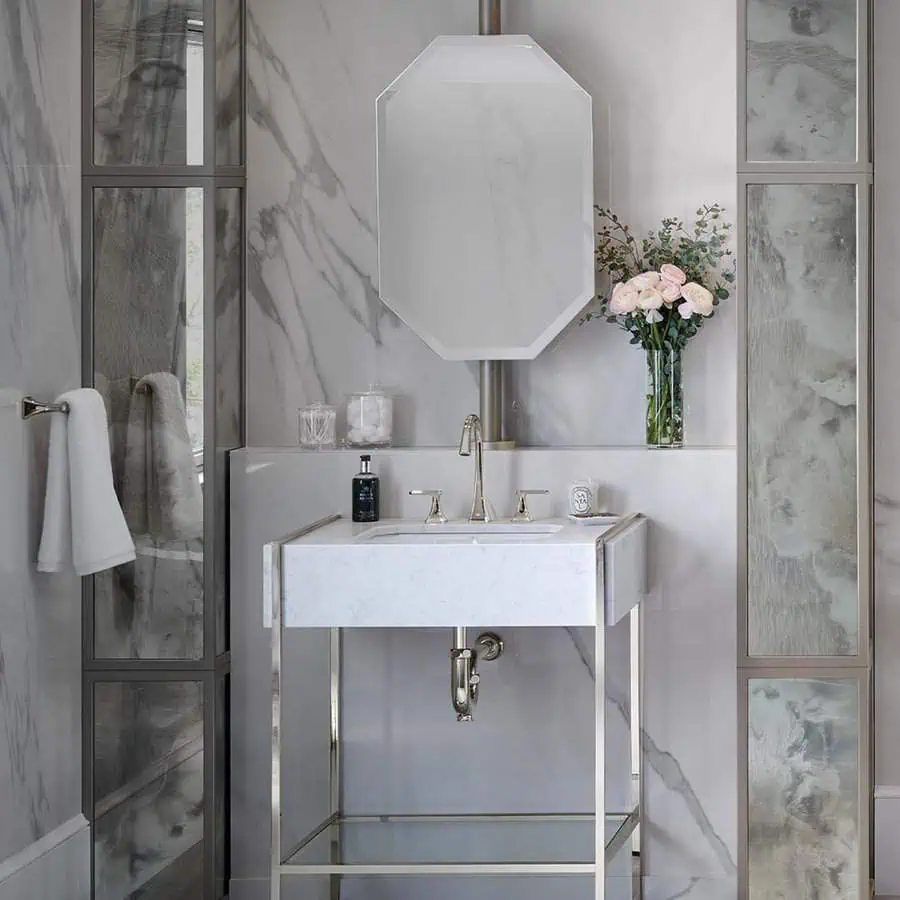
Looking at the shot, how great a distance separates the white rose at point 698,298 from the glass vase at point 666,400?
13 cm

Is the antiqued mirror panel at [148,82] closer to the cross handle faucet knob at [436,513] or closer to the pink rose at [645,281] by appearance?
the cross handle faucet knob at [436,513]

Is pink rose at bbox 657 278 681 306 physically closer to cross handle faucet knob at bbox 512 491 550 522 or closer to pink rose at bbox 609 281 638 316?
pink rose at bbox 609 281 638 316

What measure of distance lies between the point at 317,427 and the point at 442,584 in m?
0.71

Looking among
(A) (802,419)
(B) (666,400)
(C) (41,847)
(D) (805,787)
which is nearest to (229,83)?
(B) (666,400)

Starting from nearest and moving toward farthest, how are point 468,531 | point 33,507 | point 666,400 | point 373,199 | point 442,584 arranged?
point 442,584
point 33,507
point 468,531
point 666,400
point 373,199

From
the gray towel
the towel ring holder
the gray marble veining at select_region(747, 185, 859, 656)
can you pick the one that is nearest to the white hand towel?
the towel ring holder

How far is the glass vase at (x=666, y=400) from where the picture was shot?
264cm

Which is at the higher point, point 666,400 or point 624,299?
point 624,299

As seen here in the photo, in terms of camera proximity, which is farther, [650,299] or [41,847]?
[650,299]

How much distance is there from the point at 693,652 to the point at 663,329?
0.75 meters

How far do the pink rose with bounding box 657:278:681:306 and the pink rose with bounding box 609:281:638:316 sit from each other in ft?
0.21

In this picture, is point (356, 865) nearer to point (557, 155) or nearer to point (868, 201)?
point (557, 155)

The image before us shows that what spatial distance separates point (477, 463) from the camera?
8.39ft

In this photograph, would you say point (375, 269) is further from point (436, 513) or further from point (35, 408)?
point (35, 408)
